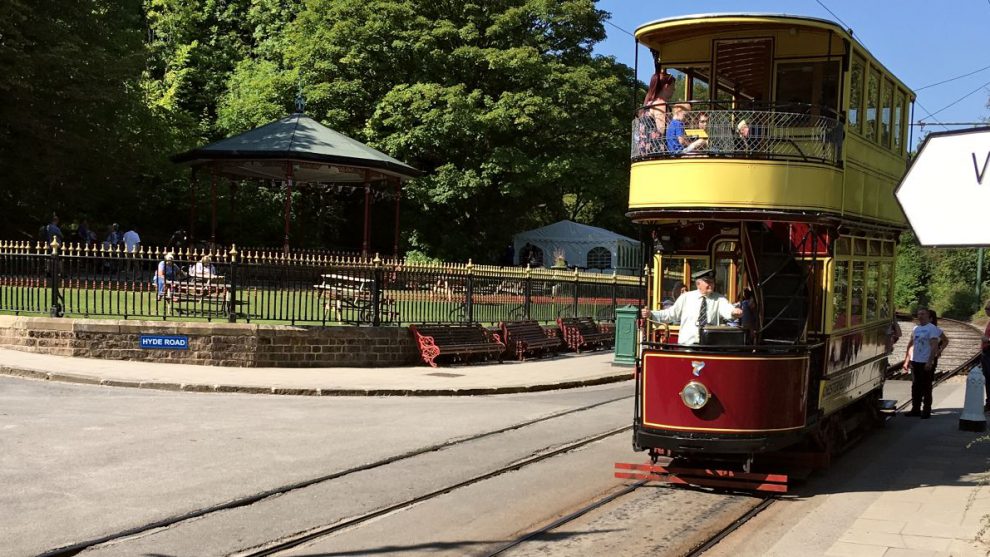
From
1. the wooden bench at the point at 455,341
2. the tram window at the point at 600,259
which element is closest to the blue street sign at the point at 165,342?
the wooden bench at the point at 455,341

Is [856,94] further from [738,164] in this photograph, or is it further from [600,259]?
[600,259]

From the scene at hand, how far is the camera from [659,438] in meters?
9.38

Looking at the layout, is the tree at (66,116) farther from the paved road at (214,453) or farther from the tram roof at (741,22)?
the tram roof at (741,22)

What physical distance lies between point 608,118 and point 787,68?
30.6 meters

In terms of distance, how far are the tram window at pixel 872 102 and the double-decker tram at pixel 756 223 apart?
0.09 feet

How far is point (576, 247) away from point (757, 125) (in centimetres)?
3193

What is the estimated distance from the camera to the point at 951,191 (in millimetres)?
4309

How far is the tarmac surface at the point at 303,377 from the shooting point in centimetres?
1575

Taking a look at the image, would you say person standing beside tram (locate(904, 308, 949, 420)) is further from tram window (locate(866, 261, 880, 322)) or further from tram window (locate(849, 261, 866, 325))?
tram window (locate(849, 261, 866, 325))

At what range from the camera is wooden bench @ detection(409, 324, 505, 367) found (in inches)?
797

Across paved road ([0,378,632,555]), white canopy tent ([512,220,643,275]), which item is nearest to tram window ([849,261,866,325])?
paved road ([0,378,632,555])

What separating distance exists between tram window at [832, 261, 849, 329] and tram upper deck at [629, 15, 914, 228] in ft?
2.05

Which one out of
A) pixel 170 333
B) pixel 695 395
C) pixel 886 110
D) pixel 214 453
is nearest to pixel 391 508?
pixel 214 453

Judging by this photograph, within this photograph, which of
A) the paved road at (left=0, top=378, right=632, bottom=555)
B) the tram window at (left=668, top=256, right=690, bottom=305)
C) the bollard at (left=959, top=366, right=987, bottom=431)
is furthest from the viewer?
the bollard at (left=959, top=366, right=987, bottom=431)
